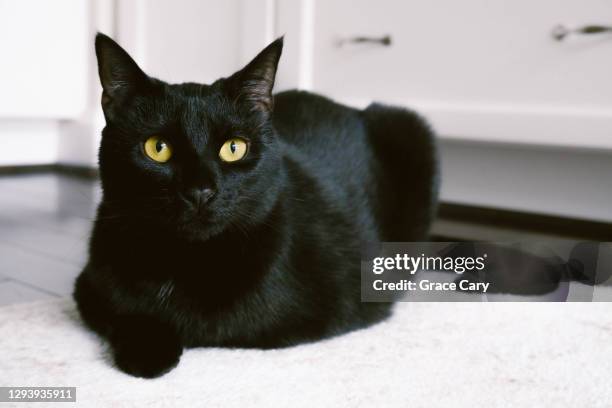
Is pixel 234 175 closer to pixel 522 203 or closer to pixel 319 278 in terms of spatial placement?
pixel 319 278

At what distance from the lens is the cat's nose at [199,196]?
75 centimetres

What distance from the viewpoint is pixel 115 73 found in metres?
0.82

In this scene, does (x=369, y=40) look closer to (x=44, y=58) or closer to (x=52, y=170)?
(x=44, y=58)

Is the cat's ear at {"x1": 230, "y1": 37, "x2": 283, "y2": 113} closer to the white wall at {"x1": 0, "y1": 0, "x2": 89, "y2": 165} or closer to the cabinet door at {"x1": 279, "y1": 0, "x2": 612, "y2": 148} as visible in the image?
the cabinet door at {"x1": 279, "y1": 0, "x2": 612, "y2": 148}

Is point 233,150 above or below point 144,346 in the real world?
above

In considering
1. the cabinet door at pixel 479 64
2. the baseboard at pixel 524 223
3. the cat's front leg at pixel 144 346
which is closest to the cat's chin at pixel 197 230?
the cat's front leg at pixel 144 346

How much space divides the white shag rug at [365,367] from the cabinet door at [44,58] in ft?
5.21

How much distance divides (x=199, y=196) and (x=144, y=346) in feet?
0.65

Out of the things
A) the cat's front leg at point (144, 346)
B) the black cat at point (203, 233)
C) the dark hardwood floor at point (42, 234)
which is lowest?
the dark hardwood floor at point (42, 234)

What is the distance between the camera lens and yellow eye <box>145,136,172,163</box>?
79cm

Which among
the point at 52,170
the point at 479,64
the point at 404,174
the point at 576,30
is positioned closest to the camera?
the point at 404,174

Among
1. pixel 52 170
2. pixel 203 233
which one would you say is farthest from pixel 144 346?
pixel 52 170

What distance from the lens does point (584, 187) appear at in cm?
171

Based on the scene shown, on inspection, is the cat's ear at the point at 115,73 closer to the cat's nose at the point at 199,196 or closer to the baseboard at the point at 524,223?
the cat's nose at the point at 199,196
